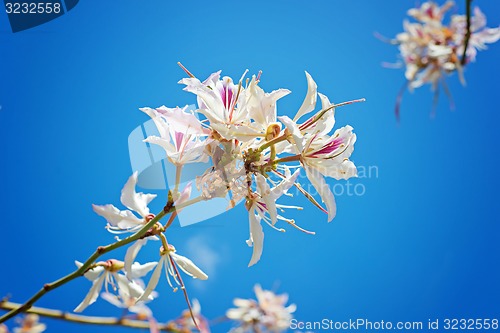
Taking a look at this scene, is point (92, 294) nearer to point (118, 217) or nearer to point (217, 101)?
point (118, 217)

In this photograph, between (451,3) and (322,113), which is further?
(451,3)

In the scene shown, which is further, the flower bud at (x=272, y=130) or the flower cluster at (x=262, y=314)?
the flower cluster at (x=262, y=314)

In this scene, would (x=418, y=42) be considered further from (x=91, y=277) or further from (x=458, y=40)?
(x=91, y=277)

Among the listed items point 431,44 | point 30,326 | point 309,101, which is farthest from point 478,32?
point 30,326

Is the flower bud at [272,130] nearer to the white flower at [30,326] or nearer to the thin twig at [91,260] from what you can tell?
the thin twig at [91,260]

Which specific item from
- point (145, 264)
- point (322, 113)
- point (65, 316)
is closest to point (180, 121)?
point (322, 113)

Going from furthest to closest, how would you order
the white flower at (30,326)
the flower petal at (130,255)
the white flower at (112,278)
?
the white flower at (30,326) → the white flower at (112,278) → the flower petal at (130,255)

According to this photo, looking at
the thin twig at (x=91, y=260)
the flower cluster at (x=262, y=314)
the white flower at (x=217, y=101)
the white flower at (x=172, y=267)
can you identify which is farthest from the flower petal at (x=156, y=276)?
the flower cluster at (x=262, y=314)
